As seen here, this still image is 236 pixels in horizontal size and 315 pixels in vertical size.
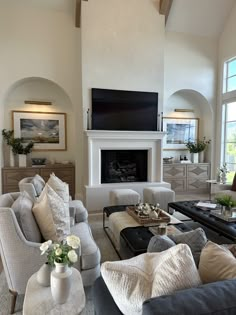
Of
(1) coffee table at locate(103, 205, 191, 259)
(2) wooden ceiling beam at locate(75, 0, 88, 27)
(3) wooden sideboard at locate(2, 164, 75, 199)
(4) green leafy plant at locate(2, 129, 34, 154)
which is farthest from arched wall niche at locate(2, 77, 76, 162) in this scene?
(1) coffee table at locate(103, 205, 191, 259)

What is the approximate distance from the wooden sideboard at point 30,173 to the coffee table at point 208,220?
9.19 ft

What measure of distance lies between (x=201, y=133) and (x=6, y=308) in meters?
6.47

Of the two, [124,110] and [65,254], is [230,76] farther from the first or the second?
[65,254]

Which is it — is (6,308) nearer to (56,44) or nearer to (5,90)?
(5,90)

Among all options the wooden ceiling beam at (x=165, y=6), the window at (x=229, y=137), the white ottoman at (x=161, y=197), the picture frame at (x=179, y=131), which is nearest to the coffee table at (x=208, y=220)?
the white ottoman at (x=161, y=197)

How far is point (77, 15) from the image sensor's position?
213 inches

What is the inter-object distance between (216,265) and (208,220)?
2.21 metres

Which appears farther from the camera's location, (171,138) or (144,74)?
(171,138)

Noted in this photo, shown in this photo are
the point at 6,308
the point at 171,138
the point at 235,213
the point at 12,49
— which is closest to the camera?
the point at 6,308

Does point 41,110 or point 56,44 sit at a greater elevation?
point 56,44

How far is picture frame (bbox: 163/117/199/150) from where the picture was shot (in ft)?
22.4

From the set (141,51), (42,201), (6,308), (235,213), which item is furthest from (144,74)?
(6,308)

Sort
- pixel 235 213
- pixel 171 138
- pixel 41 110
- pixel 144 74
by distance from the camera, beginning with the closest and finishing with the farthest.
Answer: pixel 235 213
pixel 144 74
pixel 41 110
pixel 171 138

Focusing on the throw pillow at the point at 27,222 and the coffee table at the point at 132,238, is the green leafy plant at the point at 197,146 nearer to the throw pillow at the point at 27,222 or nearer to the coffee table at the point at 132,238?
the coffee table at the point at 132,238
